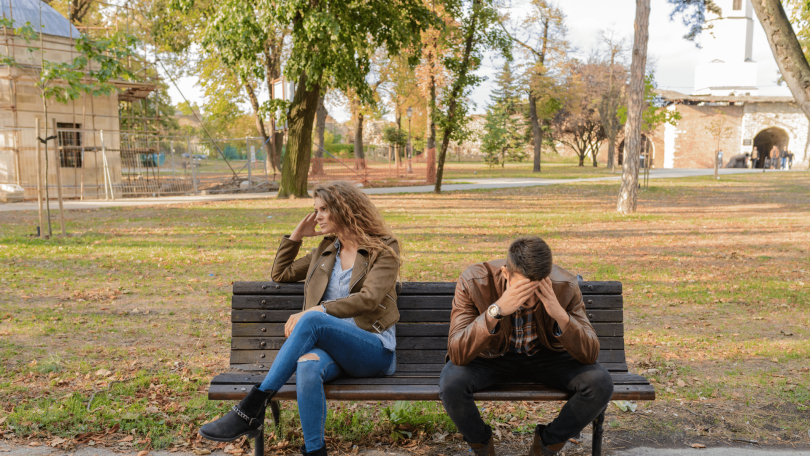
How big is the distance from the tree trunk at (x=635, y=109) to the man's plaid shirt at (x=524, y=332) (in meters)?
13.2

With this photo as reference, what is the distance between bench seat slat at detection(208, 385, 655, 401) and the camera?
3.10 m

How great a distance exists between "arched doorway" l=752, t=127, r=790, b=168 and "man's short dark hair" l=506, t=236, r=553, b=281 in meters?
57.7

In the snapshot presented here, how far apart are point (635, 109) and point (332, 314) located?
557 inches

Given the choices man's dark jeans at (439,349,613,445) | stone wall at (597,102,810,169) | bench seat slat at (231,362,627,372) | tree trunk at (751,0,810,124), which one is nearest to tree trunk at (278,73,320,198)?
tree trunk at (751,0,810,124)

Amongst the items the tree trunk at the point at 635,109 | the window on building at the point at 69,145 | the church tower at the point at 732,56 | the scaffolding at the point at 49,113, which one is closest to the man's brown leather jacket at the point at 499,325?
the tree trunk at the point at 635,109

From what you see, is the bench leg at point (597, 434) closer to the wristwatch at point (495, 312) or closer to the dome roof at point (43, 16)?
the wristwatch at point (495, 312)

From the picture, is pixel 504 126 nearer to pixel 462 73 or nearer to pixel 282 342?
pixel 462 73

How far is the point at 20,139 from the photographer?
867 inches

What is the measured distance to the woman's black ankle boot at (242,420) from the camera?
10.0 feet

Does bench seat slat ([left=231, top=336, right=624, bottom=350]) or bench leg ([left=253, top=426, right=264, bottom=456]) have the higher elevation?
bench seat slat ([left=231, top=336, right=624, bottom=350])

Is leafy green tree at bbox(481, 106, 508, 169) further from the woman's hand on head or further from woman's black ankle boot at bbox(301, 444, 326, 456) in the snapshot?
woman's black ankle boot at bbox(301, 444, 326, 456)

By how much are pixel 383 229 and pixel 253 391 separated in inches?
46.0

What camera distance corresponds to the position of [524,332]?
10.5ft

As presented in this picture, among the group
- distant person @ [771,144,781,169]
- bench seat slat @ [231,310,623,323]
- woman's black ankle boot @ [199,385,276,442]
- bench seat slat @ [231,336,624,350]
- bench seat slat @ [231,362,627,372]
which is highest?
distant person @ [771,144,781,169]
